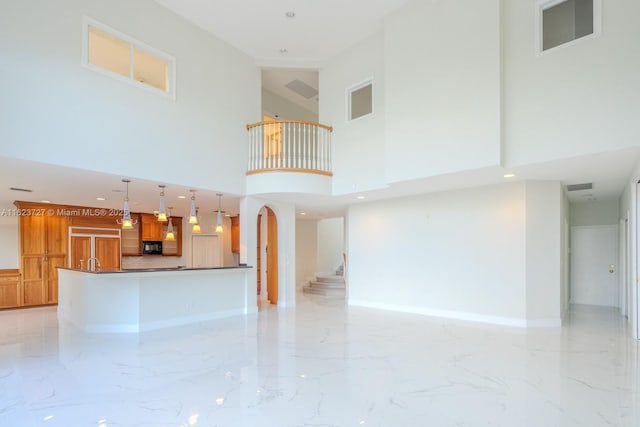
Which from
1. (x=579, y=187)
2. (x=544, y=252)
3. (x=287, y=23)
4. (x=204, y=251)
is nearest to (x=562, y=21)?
(x=579, y=187)

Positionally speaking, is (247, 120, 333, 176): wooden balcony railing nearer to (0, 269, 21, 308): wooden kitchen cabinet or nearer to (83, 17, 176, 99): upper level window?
A: (83, 17, 176, 99): upper level window

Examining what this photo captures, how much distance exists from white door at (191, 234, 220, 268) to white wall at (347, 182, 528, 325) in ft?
16.6

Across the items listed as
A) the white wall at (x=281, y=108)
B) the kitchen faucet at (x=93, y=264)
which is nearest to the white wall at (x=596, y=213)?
the white wall at (x=281, y=108)

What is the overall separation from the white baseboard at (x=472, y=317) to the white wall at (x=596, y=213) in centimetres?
386

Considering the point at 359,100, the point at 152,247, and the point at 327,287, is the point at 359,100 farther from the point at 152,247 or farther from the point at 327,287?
the point at 152,247

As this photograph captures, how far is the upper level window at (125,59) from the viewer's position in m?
5.34

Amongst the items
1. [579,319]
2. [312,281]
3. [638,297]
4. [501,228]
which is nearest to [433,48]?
[501,228]

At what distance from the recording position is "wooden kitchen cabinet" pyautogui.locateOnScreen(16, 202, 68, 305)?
27.9 ft

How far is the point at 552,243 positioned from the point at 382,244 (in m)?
3.32

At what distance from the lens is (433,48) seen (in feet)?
18.5

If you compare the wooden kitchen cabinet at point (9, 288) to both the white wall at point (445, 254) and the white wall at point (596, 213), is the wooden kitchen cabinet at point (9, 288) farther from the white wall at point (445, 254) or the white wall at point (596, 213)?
the white wall at point (596, 213)

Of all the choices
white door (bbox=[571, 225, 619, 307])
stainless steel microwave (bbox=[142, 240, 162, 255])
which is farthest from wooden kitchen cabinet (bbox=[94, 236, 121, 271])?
white door (bbox=[571, 225, 619, 307])

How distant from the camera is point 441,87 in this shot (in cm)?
557

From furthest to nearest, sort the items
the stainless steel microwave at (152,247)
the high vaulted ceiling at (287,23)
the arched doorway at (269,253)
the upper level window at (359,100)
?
the stainless steel microwave at (152,247)
the arched doorway at (269,253)
the upper level window at (359,100)
the high vaulted ceiling at (287,23)
